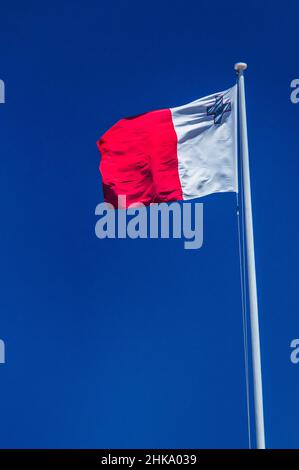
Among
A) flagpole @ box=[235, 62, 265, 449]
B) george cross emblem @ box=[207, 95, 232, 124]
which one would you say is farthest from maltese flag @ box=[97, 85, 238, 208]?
flagpole @ box=[235, 62, 265, 449]

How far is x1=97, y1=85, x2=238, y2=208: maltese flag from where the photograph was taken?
957 centimetres

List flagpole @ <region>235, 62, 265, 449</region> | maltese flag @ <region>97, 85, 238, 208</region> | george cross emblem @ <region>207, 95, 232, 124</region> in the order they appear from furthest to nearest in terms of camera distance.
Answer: george cross emblem @ <region>207, 95, 232, 124</region>
maltese flag @ <region>97, 85, 238, 208</region>
flagpole @ <region>235, 62, 265, 449</region>

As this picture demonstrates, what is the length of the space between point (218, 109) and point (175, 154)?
0.91 metres

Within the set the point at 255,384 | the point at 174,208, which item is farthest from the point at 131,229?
the point at 255,384

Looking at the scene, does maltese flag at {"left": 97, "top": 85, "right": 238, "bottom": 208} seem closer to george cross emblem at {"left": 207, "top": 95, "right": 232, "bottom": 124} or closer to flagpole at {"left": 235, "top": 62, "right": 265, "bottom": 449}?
george cross emblem at {"left": 207, "top": 95, "right": 232, "bottom": 124}

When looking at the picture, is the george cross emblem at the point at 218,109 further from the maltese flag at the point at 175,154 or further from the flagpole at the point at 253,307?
the flagpole at the point at 253,307

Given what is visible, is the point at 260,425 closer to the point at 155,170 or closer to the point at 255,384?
the point at 255,384

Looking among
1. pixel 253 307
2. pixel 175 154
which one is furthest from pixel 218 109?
pixel 253 307

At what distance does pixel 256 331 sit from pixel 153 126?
133 inches

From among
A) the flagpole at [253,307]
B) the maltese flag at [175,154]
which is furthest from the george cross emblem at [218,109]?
the flagpole at [253,307]

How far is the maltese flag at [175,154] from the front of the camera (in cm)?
957

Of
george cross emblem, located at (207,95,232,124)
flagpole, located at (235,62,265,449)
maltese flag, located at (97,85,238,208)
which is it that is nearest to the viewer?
flagpole, located at (235,62,265,449)
